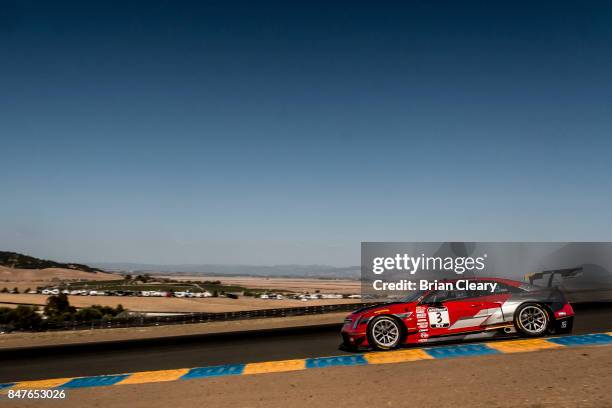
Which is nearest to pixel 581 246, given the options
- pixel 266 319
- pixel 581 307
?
pixel 581 307

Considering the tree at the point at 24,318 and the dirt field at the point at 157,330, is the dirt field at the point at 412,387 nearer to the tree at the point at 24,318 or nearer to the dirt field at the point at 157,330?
the dirt field at the point at 157,330

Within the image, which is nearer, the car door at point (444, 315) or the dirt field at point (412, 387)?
the dirt field at point (412, 387)

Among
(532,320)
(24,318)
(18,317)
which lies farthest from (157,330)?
(18,317)

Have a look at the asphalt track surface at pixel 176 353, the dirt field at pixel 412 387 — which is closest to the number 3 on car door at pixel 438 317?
the dirt field at pixel 412 387

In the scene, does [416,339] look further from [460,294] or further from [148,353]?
[148,353]

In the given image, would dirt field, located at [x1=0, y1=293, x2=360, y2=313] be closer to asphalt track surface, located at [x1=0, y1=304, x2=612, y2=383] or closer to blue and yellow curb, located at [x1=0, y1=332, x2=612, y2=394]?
asphalt track surface, located at [x1=0, y1=304, x2=612, y2=383]

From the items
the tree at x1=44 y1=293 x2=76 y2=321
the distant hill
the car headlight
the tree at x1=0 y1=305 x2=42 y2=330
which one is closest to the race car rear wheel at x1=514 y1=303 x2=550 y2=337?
the car headlight

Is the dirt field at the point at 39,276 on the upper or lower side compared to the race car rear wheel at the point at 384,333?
lower

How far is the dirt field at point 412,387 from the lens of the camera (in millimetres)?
4965

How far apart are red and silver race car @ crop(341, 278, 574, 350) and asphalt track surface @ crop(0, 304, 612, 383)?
38.2 inches

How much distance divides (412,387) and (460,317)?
2.95m

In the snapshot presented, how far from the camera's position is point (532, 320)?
27.4 feet

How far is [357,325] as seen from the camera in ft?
27.6

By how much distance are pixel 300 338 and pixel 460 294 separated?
4.81 meters
